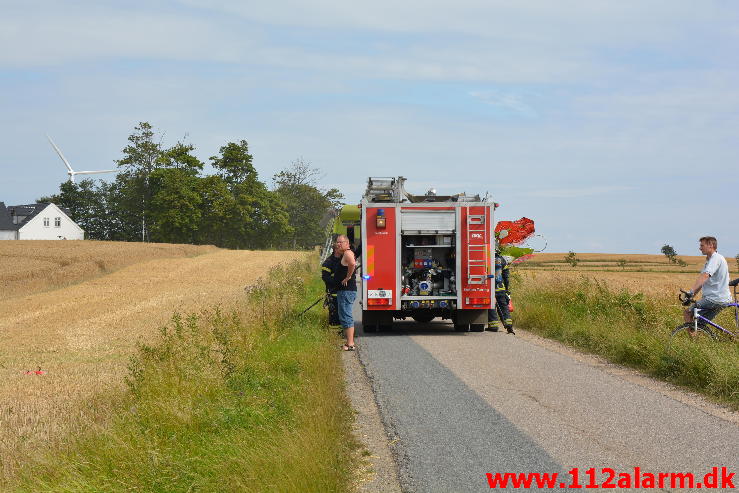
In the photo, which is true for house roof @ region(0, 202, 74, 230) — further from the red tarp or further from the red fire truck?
the red tarp

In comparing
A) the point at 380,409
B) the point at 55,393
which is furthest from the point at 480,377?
the point at 55,393

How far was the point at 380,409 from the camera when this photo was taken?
27.6 ft

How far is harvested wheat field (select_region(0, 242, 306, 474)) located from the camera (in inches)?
333

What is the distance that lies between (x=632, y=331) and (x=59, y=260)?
3554cm

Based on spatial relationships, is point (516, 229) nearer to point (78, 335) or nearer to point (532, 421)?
point (78, 335)

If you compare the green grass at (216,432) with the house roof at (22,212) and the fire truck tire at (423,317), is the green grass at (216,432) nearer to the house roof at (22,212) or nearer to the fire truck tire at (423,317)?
the fire truck tire at (423,317)

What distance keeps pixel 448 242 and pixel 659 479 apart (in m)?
11.0

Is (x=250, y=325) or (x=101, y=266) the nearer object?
(x=250, y=325)

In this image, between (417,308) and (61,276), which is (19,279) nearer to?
(61,276)

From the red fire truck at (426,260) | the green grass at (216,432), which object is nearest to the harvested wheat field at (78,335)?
the green grass at (216,432)

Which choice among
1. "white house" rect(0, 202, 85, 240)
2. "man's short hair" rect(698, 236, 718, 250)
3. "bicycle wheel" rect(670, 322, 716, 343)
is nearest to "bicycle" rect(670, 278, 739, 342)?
"bicycle wheel" rect(670, 322, 716, 343)

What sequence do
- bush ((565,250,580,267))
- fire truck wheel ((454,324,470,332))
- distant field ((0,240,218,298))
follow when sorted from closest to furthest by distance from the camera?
fire truck wheel ((454,324,470,332)) < distant field ((0,240,218,298)) < bush ((565,250,580,267))

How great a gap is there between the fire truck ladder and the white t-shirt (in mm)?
5774

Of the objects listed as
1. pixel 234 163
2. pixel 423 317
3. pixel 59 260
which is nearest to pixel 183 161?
pixel 234 163
